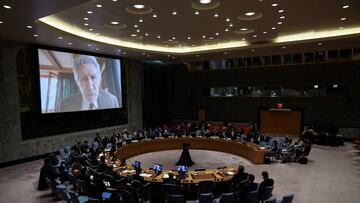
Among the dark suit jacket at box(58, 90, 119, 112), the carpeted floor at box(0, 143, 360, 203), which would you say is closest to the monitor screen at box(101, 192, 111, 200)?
the carpeted floor at box(0, 143, 360, 203)

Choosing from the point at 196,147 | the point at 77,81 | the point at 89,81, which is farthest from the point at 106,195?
the point at 89,81

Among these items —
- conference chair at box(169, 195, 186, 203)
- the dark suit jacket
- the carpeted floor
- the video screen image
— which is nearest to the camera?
conference chair at box(169, 195, 186, 203)

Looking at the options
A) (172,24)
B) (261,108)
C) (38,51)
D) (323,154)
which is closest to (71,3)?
(172,24)

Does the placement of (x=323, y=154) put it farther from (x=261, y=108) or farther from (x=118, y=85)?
(x=118, y=85)

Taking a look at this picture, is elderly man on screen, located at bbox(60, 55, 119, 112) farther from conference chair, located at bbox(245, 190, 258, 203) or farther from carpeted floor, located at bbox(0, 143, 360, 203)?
conference chair, located at bbox(245, 190, 258, 203)

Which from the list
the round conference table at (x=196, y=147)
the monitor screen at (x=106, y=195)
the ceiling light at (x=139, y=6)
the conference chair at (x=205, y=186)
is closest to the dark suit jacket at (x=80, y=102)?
the round conference table at (x=196, y=147)

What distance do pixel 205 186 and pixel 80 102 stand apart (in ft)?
37.3

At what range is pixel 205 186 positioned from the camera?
755cm

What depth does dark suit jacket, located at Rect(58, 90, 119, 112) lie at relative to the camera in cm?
1511

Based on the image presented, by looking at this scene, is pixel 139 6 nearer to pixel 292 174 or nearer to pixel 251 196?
pixel 251 196

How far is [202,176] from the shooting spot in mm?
8406

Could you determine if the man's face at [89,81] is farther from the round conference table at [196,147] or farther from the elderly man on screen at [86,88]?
the round conference table at [196,147]

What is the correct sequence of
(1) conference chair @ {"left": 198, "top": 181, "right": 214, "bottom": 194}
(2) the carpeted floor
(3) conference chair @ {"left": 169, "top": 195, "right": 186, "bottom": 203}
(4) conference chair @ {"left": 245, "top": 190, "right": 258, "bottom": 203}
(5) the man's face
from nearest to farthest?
(3) conference chair @ {"left": 169, "top": 195, "right": 186, "bottom": 203}, (4) conference chair @ {"left": 245, "top": 190, "right": 258, "bottom": 203}, (1) conference chair @ {"left": 198, "top": 181, "right": 214, "bottom": 194}, (2) the carpeted floor, (5) the man's face

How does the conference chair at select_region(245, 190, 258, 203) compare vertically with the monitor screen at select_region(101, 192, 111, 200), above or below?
below
